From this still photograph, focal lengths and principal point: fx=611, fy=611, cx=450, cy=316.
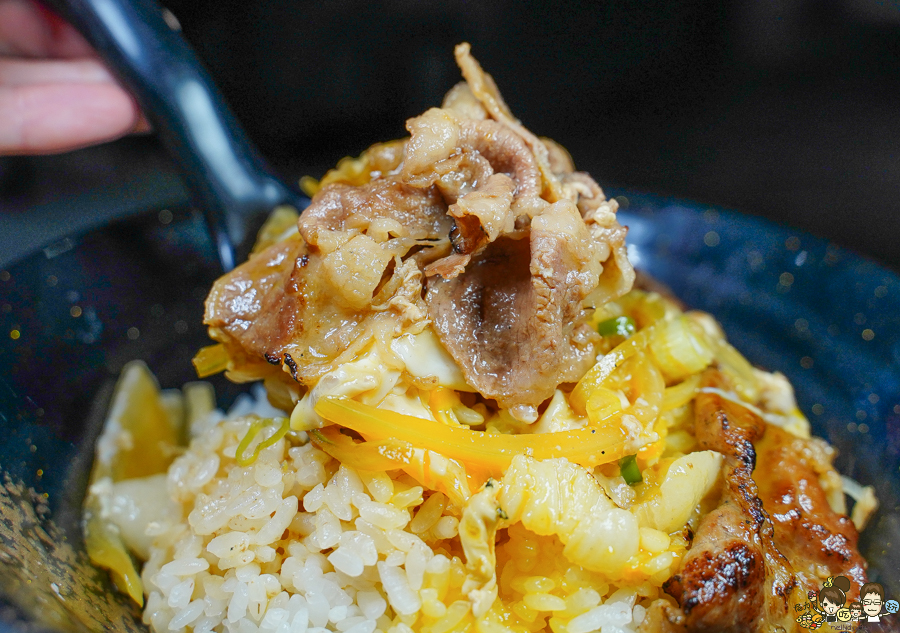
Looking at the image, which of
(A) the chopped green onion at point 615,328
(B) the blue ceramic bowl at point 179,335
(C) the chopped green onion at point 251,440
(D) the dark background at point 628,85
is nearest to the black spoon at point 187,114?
(B) the blue ceramic bowl at point 179,335

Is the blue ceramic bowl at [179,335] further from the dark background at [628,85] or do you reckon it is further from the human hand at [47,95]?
the dark background at [628,85]

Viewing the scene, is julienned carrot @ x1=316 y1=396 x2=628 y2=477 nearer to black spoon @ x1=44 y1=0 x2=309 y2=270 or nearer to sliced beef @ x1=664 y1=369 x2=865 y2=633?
sliced beef @ x1=664 y1=369 x2=865 y2=633

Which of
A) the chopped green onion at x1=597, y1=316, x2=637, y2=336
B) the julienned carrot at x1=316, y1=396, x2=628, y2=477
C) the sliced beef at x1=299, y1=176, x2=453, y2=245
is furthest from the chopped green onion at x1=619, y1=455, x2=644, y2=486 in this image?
the sliced beef at x1=299, y1=176, x2=453, y2=245

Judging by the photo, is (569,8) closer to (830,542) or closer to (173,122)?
(173,122)

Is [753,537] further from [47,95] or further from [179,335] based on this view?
[47,95]

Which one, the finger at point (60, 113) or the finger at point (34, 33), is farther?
the finger at point (34, 33)

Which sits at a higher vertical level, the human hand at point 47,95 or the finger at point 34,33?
the finger at point 34,33

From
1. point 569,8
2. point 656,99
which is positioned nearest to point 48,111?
point 569,8

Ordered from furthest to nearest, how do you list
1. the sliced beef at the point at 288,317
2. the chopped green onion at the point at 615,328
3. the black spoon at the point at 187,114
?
the black spoon at the point at 187,114 < the chopped green onion at the point at 615,328 < the sliced beef at the point at 288,317
